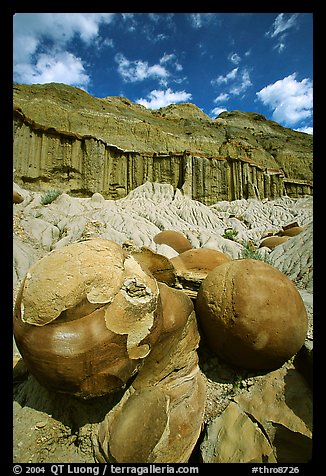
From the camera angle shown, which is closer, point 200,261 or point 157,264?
point 157,264

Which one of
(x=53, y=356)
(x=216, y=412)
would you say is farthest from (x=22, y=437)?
(x=216, y=412)

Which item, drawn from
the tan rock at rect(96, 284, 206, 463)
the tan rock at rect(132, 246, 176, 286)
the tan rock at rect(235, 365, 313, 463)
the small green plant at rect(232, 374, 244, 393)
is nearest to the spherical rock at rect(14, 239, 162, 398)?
the tan rock at rect(96, 284, 206, 463)

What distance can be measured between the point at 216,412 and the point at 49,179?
24.9m

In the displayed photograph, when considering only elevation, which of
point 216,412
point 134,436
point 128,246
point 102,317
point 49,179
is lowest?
point 216,412

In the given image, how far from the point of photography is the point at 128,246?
3809 mm

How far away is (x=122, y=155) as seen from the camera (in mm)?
27375

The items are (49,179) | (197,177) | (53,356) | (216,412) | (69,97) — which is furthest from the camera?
(69,97)

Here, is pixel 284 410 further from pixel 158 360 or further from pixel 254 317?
pixel 158 360

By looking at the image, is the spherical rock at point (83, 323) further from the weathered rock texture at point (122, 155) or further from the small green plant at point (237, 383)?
the weathered rock texture at point (122, 155)

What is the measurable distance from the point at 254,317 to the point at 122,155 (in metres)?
27.2

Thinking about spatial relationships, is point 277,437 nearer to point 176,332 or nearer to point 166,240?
point 176,332

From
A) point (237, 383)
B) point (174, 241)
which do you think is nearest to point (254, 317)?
point (237, 383)

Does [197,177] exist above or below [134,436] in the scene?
above

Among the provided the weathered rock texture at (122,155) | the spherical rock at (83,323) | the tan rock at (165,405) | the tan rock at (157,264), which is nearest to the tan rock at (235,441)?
the tan rock at (165,405)
